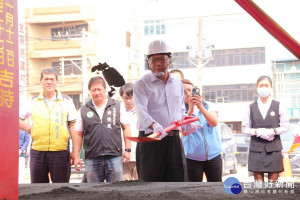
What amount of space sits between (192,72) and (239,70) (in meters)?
2.13

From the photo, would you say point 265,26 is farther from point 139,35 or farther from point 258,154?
point 139,35

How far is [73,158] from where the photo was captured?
3973 mm

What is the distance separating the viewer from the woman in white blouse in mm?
4133

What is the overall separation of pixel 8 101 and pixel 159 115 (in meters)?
1.26

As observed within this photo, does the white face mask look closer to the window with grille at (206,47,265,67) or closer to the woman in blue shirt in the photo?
the woman in blue shirt

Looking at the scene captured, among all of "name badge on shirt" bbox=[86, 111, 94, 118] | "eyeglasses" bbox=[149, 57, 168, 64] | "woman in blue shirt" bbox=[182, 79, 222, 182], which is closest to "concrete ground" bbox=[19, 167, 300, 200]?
"eyeglasses" bbox=[149, 57, 168, 64]

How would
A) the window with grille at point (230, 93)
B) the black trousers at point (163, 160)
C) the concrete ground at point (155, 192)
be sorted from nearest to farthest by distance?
1. the concrete ground at point (155, 192)
2. the black trousers at point (163, 160)
3. the window with grille at point (230, 93)

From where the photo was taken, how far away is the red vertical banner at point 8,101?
6.70 feet

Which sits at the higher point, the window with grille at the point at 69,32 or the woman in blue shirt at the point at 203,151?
the window with grille at the point at 69,32

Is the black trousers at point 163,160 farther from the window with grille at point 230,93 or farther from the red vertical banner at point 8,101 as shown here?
the window with grille at point 230,93

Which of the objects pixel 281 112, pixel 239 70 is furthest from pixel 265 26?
pixel 239 70

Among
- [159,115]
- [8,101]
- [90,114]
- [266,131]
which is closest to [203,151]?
[266,131]

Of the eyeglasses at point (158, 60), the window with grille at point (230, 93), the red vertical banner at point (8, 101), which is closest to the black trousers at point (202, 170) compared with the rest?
the eyeglasses at point (158, 60)

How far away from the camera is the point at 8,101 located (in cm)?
209
